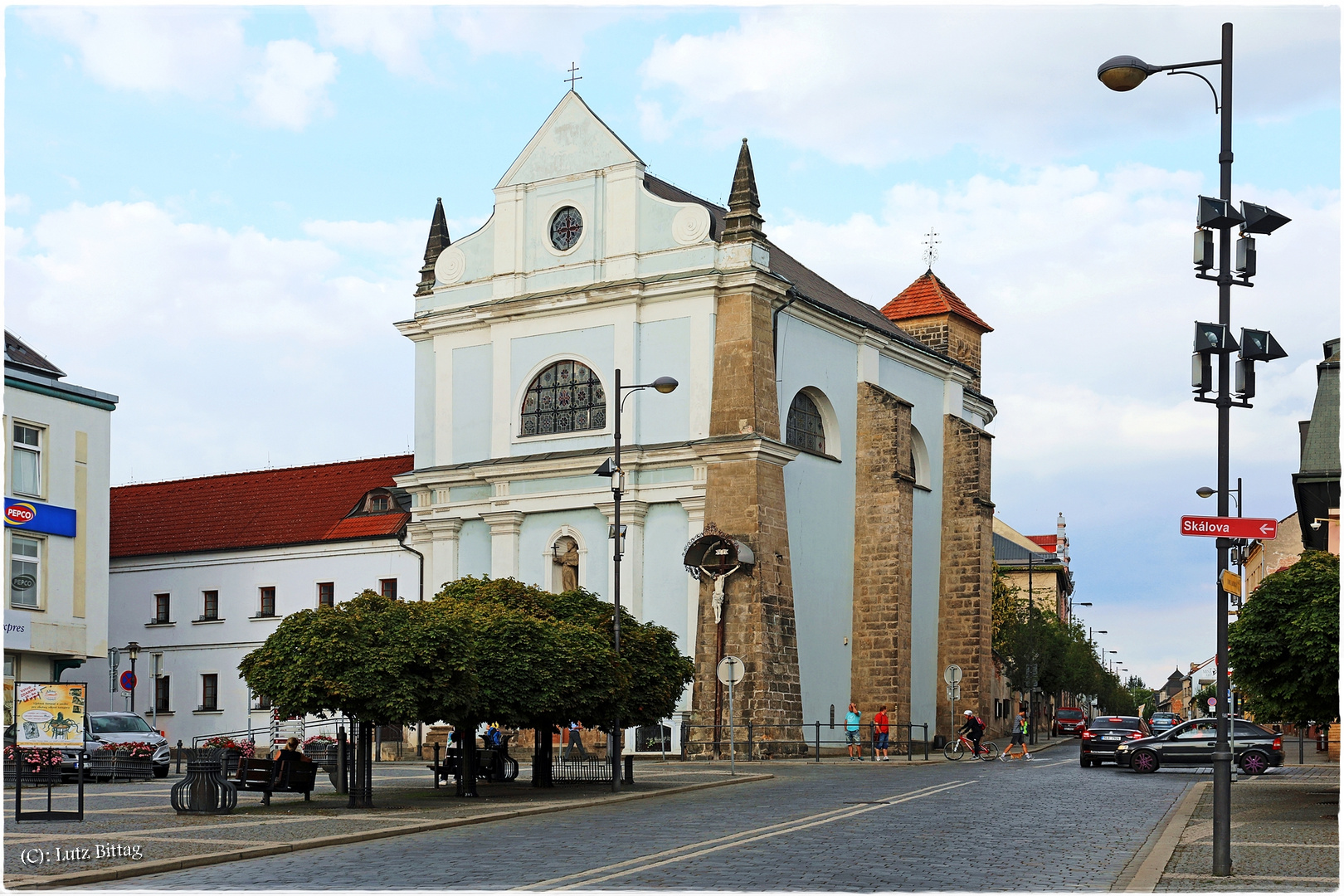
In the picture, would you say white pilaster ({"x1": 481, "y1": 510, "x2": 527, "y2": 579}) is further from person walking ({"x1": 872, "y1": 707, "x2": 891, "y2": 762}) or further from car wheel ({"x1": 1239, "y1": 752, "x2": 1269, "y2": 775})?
car wheel ({"x1": 1239, "y1": 752, "x2": 1269, "y2": 775})

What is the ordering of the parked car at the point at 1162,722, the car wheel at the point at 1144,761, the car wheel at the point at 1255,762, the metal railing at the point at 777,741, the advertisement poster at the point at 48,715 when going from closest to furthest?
the advertisement poster at the point at 48,715 → the car wheel at the point at 1255,762 → the car wheel at the point at 1144,761 → the metal railing at the point at 777,741 → the parked car at the point at 1162,722

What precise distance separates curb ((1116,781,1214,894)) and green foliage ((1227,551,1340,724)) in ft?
6.73

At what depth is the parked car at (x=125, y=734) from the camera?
37.5m

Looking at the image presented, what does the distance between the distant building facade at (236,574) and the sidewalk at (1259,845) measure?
3324 cm

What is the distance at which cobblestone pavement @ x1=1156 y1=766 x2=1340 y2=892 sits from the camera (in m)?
14.6

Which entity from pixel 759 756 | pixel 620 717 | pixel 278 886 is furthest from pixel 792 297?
pixel 278 886

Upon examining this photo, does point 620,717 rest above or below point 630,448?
below

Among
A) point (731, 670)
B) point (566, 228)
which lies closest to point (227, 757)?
point (731, 670)

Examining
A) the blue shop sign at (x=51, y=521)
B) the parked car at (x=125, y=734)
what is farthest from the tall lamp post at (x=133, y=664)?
the parked car at (x=125, y=734)

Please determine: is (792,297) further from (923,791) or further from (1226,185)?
(1226,185)

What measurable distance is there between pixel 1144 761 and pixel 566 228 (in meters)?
22.8

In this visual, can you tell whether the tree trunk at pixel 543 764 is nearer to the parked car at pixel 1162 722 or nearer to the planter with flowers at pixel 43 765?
the planter with flowers at pixel 43 765

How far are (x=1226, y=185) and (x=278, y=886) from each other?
1123 centimetres

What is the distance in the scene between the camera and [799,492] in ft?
155
